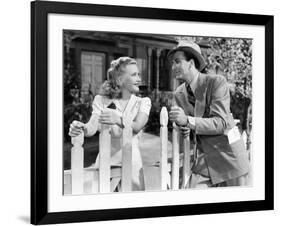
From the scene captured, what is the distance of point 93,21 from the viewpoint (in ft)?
6.87

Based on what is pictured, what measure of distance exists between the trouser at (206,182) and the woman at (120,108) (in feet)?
0.63

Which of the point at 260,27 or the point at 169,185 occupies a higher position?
the point at 260,27

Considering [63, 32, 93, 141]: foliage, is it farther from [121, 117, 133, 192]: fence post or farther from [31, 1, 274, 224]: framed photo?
[121, 117, 133, 192]: fence post

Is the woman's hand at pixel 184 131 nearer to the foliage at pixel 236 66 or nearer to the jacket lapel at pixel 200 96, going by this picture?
the jacket lapel at pixel 200 96

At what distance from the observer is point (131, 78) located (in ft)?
7.13

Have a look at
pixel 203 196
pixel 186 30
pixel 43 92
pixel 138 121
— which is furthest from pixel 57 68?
pixel 203 196

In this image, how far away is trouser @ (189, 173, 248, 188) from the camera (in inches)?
89.3

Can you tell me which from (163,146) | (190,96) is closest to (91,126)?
(163,146)

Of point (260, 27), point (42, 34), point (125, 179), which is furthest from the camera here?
point (260, 27)

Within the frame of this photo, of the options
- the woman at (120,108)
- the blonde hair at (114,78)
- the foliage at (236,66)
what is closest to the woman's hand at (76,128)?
the woman at (120,108)

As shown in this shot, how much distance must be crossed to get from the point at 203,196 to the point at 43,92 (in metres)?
0.65

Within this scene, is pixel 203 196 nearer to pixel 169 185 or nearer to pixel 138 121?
pixel 169 185

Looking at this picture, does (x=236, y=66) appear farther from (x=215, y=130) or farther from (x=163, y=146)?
(x=163, y=146)

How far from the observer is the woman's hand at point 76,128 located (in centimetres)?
208
